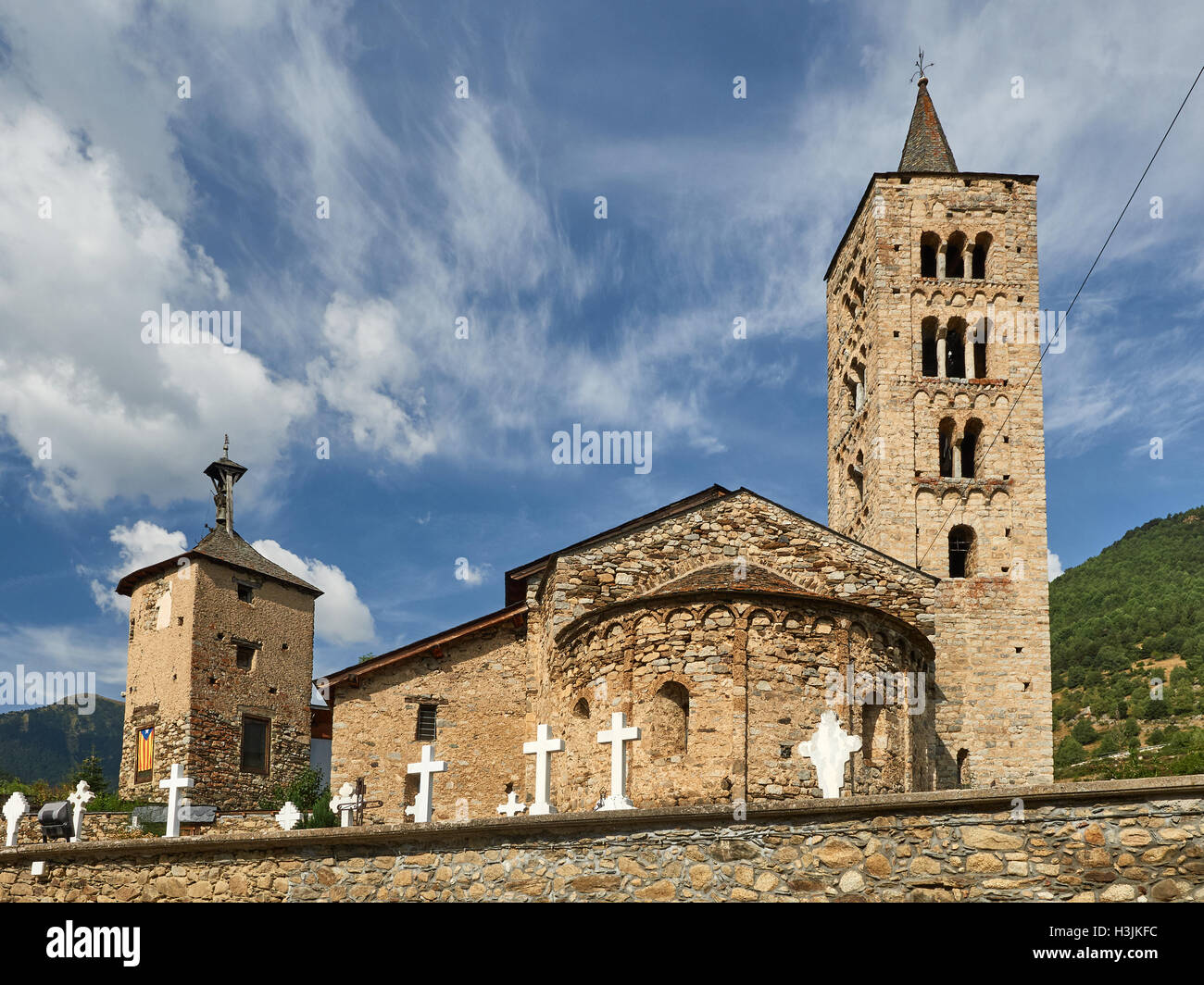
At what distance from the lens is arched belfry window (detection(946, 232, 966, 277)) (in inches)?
1117

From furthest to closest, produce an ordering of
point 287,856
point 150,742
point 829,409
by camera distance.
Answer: point 829,409, point 150,742, point 287,856

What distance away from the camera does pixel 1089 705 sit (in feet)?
150

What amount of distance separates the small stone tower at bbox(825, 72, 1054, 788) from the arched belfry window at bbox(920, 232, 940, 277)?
5cm

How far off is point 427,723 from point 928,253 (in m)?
18.1

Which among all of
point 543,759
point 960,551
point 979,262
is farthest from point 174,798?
point 979,262

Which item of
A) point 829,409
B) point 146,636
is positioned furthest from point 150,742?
point 829,409

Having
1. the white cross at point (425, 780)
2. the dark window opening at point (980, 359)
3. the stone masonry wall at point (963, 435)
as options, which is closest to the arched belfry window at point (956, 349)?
the stone masonry wall at point (963, 435)

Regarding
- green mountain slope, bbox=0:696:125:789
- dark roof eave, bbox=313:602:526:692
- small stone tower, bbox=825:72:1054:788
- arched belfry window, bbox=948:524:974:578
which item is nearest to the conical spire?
small stone tower, bbox=825:72:1054:788

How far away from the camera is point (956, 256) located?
29.0 meters

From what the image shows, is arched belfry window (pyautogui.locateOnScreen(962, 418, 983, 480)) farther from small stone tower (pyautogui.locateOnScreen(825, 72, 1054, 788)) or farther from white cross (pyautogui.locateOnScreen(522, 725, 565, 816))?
white cross (pyautogui.locateOnScreen(522, 725, 565, 816))

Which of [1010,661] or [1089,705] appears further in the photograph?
[1089,705]

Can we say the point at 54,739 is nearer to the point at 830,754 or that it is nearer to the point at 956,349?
the point at 956,349
